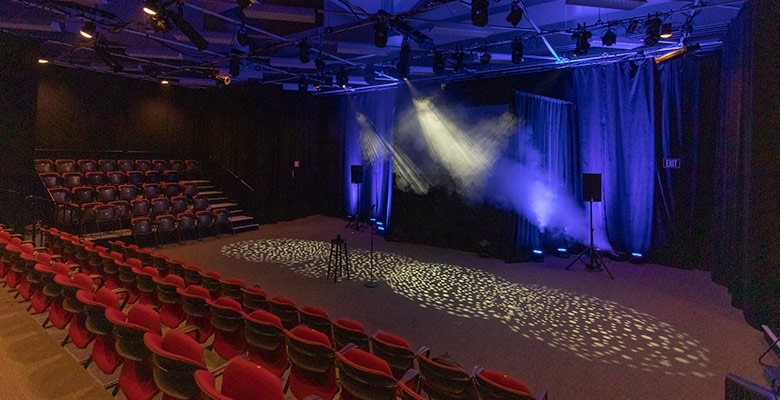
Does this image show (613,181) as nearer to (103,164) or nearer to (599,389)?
(599,389)

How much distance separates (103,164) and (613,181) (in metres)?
13.8

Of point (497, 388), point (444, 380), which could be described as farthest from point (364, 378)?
point (497, 388)

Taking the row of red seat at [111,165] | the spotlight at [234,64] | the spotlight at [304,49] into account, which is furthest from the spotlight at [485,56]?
the row of red seat at [111,165]

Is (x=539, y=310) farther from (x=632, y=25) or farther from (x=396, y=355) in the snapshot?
(x=632, y=25)

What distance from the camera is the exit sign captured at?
845 cm

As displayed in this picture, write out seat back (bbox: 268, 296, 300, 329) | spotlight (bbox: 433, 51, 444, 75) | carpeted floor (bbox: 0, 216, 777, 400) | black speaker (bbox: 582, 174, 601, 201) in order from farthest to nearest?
1. spotlight (bbox: 433, 51, 444, 75)
2. black speaker (bbox: 582, 174, 601, 201)
3. seat back (bbox: 268, 296, 300, 329)
4. carpeted floor (bbox: 0, 216, 777, 400)

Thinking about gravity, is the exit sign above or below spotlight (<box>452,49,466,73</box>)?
below

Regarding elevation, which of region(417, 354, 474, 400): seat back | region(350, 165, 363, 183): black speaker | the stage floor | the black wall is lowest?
the stage floor

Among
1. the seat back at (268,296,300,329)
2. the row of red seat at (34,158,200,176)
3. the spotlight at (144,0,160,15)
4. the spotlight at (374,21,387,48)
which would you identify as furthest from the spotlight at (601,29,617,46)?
the row of red seat at (34,158,200,176)

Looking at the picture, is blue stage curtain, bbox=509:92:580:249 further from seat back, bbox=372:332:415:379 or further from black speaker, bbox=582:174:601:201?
seat back, bbox=372:332:415:379

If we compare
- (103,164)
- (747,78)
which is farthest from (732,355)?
(103,164)

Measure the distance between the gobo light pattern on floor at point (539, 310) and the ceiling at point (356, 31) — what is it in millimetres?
4148

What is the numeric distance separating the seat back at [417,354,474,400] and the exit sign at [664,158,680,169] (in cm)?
822

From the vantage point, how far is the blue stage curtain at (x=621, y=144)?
8.72 m
